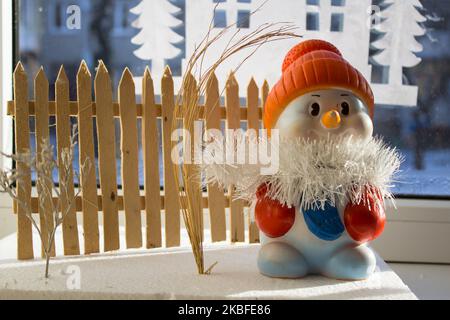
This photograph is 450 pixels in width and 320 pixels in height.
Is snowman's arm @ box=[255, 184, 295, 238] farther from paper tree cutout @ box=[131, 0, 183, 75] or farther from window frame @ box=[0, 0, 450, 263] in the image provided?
paper tree cutout @ box=[131, 0, 183, 75]

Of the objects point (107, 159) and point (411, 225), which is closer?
point (107, 159)

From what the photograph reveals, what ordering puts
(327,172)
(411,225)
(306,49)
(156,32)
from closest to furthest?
1. (327,172)
2. (306,49)
3. (411,225)
4. (156,32)

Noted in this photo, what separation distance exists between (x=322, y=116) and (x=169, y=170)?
0.44 meters

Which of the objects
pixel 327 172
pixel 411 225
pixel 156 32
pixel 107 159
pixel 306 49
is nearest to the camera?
pixel 327 172

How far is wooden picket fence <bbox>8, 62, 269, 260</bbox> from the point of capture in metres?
1.42

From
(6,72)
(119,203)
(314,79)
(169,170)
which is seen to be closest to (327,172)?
(314,79)

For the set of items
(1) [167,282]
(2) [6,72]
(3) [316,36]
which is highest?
(3) [316,36]

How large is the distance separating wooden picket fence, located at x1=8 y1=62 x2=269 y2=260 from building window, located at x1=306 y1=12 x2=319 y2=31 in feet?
1.24

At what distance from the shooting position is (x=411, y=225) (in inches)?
65.6

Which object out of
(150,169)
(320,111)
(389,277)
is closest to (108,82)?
(150,169)

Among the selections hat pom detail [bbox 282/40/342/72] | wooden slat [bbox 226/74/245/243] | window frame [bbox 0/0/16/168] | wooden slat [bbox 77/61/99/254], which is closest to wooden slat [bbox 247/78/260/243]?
wooden slat [bbox 226/74/245/243]

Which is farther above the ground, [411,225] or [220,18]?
[220,18]

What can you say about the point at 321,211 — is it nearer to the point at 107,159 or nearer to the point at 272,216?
the point at 272,216

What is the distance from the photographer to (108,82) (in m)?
1.43
